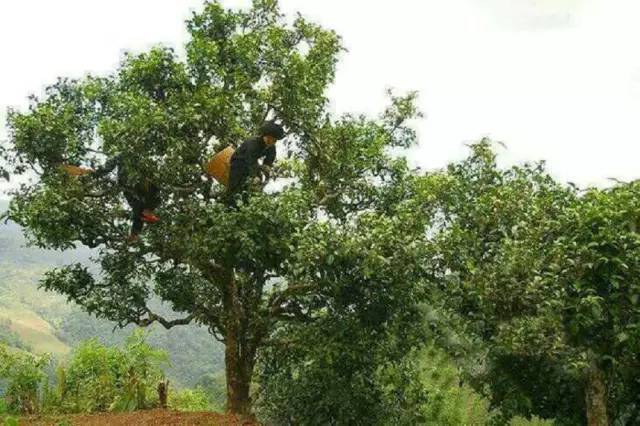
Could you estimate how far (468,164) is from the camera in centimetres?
998

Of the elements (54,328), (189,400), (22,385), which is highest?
(54,328)

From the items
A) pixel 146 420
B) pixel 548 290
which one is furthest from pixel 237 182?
pixel 548 290

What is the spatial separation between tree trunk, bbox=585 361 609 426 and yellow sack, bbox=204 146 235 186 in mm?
5339

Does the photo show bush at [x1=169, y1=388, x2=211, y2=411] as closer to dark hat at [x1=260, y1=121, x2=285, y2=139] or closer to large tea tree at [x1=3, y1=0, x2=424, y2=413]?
large tea tree at [x1=3, y1=0, x2=424, y2=413]

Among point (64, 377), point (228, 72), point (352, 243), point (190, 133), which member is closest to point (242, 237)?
point (352, 243)

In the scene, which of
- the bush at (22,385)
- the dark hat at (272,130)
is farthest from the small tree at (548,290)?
the bush at (22,385)

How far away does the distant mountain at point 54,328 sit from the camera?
88.6 meters

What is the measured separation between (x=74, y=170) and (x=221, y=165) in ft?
7.91

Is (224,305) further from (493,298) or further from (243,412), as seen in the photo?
(493,298)

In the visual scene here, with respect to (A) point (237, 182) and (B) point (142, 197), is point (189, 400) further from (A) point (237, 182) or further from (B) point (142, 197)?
(A) point (237, 182)

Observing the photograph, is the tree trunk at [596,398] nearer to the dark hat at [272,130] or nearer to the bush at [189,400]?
the dark hat at [272,130]

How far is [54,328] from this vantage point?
13212 centimetres

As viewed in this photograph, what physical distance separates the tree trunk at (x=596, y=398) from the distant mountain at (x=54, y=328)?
51.2 m

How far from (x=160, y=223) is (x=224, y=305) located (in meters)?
1.93
